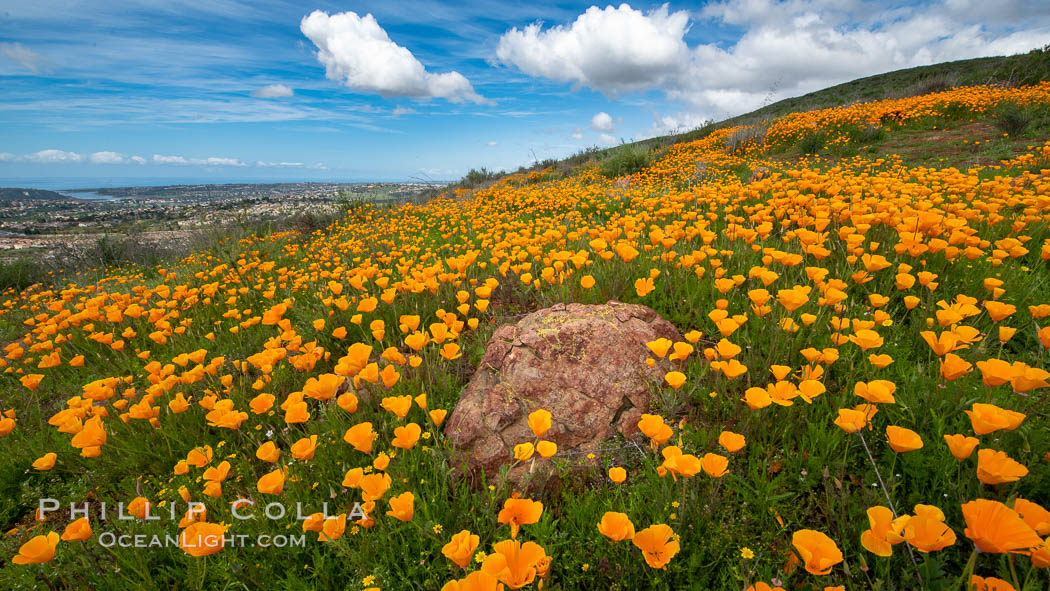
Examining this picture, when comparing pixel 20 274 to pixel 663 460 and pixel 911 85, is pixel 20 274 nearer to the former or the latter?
pixel 663 460

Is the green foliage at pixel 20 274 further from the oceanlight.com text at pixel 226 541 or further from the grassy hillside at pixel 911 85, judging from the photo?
the grassy hillside at pixel 911 85

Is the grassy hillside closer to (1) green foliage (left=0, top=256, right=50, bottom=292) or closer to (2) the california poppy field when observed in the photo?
(2) the california poppy field

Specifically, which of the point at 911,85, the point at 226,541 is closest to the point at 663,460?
the point at 226,541

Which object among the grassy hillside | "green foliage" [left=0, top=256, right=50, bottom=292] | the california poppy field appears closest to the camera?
the california poppy field

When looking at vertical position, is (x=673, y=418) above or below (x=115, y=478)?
above

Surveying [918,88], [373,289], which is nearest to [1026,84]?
[918,88]

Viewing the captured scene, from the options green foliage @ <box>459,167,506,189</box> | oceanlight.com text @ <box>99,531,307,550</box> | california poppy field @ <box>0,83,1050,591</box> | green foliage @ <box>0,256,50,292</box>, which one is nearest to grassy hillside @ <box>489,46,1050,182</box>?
green foliage @ <box>459,167,506,189</box>

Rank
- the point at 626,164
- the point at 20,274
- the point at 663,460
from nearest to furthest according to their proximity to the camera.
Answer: the point at 663,460 < the point at 20,274 < the point at 626,164

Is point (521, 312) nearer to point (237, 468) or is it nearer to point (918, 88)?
point (237, 468)

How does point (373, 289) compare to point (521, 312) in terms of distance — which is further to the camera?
point (373, 289)

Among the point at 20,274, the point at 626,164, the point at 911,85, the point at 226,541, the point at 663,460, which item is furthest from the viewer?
the point at 911,85

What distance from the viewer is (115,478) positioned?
3.02 m

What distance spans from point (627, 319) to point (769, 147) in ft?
49.8

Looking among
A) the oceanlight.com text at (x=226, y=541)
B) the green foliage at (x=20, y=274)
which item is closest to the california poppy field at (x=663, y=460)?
the oceanlight.com text at (x=226, y=541)
